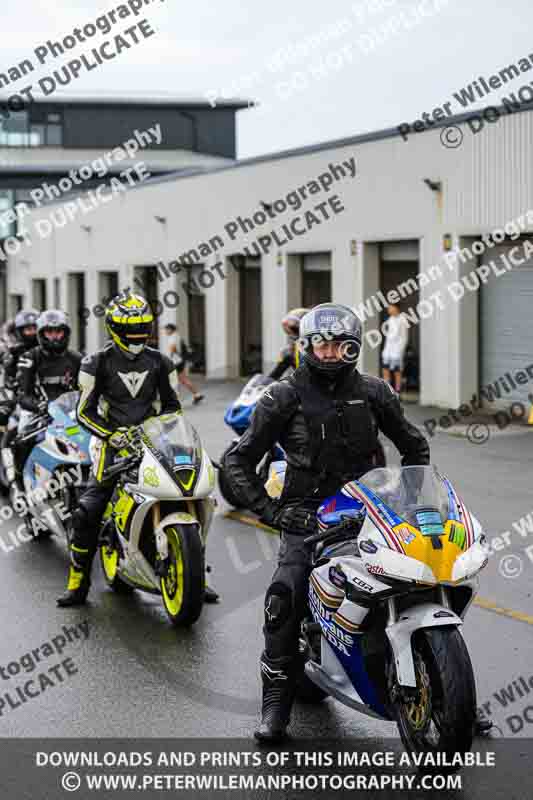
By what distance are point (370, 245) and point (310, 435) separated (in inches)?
773

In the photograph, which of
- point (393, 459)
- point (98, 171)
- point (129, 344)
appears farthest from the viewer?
point (98, 171)

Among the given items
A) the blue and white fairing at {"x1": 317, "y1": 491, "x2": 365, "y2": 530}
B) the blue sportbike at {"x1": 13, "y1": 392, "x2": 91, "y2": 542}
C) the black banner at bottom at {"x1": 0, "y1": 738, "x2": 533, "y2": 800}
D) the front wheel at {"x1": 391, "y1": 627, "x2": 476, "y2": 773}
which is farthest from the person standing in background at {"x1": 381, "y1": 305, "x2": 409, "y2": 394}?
the front wheel at {"x1": 391, "y1": 627, "x2": 476, "y2": 773}

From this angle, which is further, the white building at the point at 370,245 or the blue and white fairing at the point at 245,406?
the white building at the point at 370,245

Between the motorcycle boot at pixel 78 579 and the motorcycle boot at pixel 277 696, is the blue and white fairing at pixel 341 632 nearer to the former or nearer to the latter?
the motorcycle boot at pixel 277 696

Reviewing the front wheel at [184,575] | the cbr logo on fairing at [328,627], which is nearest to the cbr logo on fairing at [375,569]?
the cbr logo on fairing at [328,627]

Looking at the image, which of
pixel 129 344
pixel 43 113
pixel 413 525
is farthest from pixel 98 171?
pixel 413 525

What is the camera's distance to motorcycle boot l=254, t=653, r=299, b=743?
18.2 feet

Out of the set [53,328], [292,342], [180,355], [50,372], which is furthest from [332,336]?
[180,355]

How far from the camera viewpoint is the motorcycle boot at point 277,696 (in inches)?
219

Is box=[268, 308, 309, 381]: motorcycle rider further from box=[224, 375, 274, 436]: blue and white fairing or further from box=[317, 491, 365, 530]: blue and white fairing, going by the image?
box=[317, 491, 365, 530]: blue and white fairing

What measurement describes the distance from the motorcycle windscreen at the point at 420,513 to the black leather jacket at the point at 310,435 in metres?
0.30

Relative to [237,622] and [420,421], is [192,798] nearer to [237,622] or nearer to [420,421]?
[237,622]

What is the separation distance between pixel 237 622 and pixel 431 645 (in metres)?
3.11

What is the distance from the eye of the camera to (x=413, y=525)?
4.91 meters
